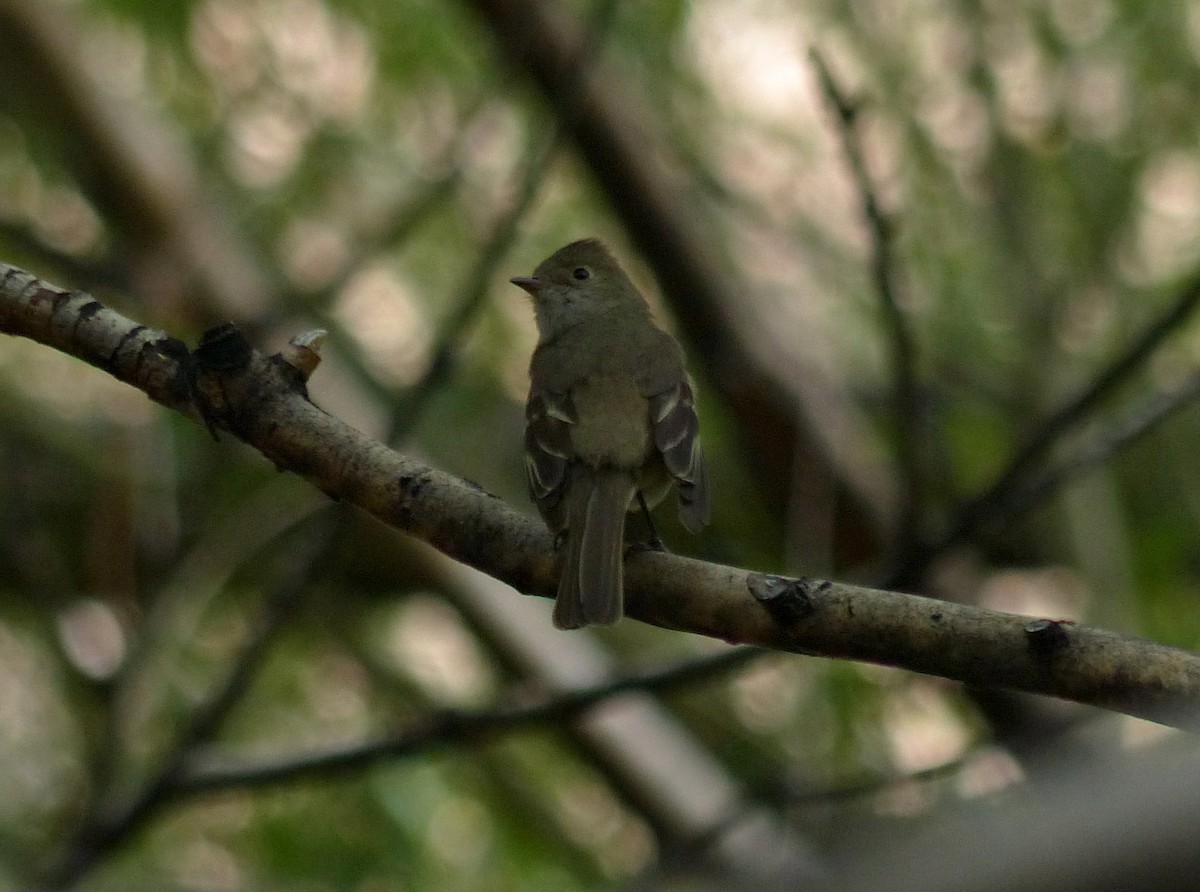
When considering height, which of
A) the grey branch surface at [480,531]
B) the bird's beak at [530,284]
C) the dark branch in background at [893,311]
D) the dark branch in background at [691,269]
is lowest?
the grey branch surface at [480,531]

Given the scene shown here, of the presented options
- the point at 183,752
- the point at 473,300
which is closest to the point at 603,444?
the point at 473,300

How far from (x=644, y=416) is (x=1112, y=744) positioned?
2.43m

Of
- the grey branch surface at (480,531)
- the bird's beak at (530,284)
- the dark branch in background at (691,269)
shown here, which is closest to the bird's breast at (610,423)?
the grey branch surface at (480,531)

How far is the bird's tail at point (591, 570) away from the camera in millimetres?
3025

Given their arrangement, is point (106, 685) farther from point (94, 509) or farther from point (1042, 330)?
point (1042, 330)

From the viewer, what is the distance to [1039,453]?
416 cm

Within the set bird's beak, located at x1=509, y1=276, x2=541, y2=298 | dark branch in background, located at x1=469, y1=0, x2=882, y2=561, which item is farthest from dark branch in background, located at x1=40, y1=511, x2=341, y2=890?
dark branch in background, located at x1=469, y1=0, x2=882, y2=561

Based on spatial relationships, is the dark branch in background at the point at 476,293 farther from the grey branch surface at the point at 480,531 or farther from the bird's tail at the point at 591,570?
the grey branch surface at the point at 480,531

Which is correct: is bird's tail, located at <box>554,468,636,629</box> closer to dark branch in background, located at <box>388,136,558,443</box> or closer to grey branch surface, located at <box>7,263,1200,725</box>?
grey branch surface, located at <box>7,263,1200,725</box>

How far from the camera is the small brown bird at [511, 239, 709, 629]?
3143 millimetres

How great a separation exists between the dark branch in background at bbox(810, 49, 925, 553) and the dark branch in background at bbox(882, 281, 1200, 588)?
0.28 feet

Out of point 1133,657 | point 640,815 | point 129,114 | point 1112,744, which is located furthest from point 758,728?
point 1133,657

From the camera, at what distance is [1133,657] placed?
2.25m

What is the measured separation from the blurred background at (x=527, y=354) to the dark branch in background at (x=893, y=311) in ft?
3.81
